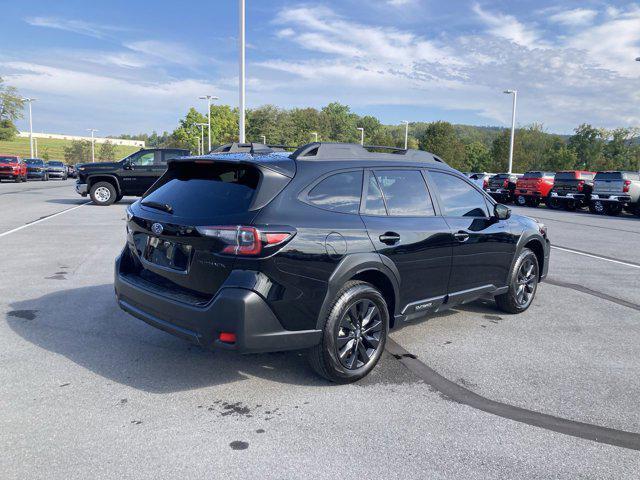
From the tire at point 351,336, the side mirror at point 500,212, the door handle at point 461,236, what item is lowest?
the tire at point 351,336

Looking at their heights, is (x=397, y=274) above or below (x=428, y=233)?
below

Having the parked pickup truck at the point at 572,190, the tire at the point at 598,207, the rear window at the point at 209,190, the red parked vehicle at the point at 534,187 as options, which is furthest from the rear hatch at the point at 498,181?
the rear window at the point at 209,190

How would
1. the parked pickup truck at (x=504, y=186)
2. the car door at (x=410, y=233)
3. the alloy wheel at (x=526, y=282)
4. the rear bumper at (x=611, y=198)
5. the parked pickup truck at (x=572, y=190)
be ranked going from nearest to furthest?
1. the car door at (x=410, y=233)
2. the alloy wheel at (x=526, y=282)
3. the rear bumper at (x=611, y=198)
4. the parked pickup truck at (x=572, y=190)
5. the parked pickup truck at (x=504, y=186)

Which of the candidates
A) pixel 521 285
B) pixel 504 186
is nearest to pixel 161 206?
pixel 521 285

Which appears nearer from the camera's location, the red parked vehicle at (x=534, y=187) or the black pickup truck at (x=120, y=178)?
the black pickup truck at (x=120, y=178)

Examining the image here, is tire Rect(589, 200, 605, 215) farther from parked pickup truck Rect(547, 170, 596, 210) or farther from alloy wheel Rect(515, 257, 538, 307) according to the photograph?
alloy wheel Rect(515, 257, 538, 307)

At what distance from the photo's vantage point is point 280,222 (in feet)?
11.6

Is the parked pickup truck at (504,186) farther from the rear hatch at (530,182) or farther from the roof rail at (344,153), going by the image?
the roof rail at (344,153)

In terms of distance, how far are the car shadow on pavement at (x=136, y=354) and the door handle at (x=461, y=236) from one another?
70.0 inches

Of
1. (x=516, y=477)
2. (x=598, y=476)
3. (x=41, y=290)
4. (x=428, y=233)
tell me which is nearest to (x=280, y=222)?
(x=428, y=233)

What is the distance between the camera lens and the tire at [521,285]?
5820 mm

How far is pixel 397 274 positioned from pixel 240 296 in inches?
55.9

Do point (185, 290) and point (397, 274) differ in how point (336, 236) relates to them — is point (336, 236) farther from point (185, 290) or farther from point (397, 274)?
point (185, 290)

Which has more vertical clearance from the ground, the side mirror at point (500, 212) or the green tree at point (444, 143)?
the green tree at point (444, 143)
